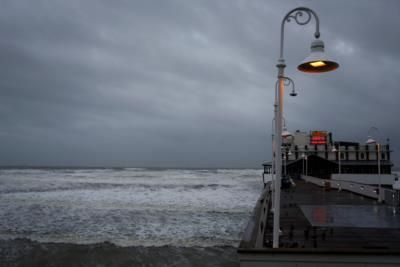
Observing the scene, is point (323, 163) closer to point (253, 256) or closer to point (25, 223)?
point (25, 223)

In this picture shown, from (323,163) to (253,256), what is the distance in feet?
186

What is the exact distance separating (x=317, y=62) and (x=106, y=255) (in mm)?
10946

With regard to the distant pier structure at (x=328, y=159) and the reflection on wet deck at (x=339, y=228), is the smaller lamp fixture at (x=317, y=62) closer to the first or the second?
the reflection on wet deck at (x=339, y=228)

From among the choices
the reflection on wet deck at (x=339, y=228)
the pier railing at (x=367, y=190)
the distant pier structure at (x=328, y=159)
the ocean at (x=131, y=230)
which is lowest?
the ocean at (x=131, y=230)

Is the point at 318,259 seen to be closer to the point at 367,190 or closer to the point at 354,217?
the point at 354,217

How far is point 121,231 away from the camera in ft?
58.2

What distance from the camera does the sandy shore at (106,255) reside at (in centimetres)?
1214

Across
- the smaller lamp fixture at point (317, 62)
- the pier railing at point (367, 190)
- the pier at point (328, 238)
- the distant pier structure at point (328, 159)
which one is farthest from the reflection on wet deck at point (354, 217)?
the distant pier structure at point (328, 159)

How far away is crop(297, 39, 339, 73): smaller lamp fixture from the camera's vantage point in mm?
5863

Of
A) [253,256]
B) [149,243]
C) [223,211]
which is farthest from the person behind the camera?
[223,211]

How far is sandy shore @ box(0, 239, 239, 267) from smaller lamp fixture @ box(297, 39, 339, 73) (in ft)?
27.9

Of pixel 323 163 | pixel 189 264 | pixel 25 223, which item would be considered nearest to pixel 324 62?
pixel 189 264

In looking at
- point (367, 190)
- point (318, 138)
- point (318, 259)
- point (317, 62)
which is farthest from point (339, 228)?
point (318, 138)

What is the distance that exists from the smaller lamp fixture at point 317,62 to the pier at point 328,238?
3.44 m
